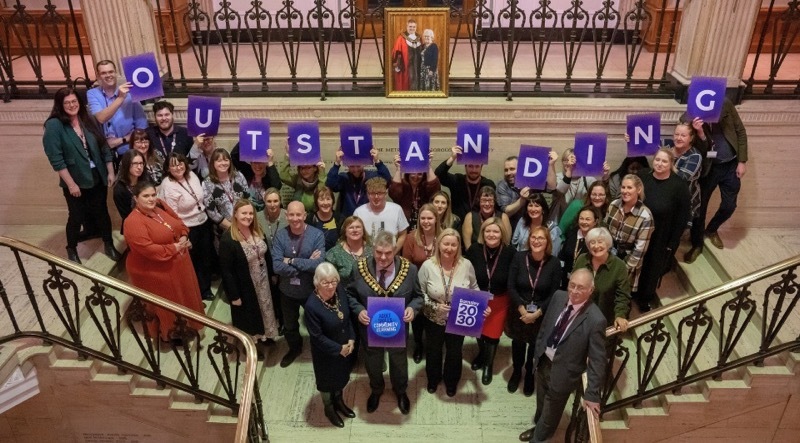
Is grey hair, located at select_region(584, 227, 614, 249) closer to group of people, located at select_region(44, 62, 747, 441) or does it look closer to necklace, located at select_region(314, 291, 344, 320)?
group of people, located at select_region(44, 62, 747, 441)

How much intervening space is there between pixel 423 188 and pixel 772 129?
321 centimetres

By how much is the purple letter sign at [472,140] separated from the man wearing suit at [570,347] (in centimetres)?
146

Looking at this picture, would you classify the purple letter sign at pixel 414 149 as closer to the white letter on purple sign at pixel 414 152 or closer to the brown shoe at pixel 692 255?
the white letter on purple sign at pixel 414 152

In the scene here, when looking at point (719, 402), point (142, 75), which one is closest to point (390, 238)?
point (142, 75)

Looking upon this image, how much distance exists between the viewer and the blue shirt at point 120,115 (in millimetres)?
5117

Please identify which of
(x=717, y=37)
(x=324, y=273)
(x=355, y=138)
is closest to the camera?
(x=324, y=273)

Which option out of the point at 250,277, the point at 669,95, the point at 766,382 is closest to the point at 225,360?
the point at 250,277

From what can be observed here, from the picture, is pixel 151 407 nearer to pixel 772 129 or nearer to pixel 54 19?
pixel 54 19

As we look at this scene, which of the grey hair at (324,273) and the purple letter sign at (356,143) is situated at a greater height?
the purple letter sign at (356,143)

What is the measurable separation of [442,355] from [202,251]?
213 centimetres

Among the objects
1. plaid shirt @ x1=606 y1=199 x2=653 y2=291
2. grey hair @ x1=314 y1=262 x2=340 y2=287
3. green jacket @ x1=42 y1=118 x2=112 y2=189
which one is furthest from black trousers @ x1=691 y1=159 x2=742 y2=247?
green jacket @ x1=42 y1=118 x2=112 y2=189

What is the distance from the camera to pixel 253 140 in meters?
5.08

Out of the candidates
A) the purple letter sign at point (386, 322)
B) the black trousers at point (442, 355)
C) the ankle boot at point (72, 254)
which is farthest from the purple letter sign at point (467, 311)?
the ankle boot at point (72, 254)

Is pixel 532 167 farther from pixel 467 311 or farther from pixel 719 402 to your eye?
pixel 719 402
